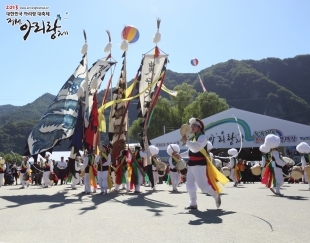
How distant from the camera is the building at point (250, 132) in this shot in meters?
22.8

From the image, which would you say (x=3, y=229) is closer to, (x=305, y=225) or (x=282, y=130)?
(x=305, y=225)

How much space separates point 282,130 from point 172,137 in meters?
7.21

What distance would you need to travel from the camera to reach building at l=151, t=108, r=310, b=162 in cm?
2275

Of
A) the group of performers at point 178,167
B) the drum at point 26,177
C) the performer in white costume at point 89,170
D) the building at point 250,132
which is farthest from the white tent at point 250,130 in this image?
the performer in white costume at point 89,170

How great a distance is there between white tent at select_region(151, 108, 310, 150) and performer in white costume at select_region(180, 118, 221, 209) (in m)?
16.6

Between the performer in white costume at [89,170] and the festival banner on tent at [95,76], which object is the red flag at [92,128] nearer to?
the festival banner on tent at [95,76]

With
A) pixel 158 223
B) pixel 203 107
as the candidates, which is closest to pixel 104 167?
pixel 158 223

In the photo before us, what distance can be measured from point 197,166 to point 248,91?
82.8m

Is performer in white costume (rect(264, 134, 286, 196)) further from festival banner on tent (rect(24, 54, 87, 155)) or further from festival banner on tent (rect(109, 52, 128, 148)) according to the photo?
festival banner on tent (rect(24, 54, 87, 155))

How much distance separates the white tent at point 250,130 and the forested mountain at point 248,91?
4671cm

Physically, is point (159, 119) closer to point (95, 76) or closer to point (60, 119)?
point (95, 76)

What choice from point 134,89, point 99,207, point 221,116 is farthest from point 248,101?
point 99,207

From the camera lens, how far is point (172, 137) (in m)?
25.9

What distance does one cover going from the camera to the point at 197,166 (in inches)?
289
